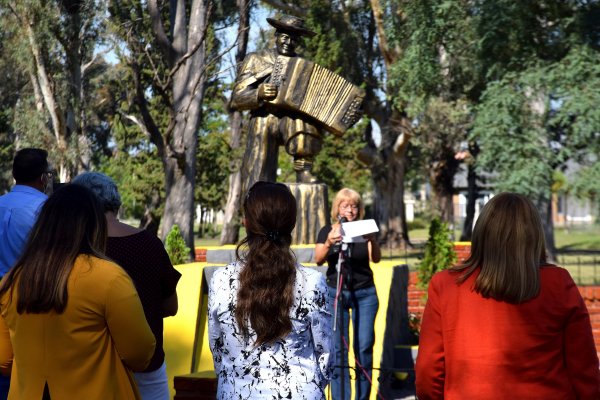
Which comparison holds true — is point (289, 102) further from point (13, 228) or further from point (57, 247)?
point (57, 247)

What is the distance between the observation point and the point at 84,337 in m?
3.52

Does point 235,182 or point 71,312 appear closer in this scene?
point 71,312

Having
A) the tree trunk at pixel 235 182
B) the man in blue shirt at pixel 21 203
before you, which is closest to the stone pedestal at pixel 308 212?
the man in blue shirt at pixel 21 203

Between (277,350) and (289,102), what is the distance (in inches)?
245

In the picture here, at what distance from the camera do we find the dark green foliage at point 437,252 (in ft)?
46.0

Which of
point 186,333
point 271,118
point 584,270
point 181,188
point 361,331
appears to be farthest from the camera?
point 584,270

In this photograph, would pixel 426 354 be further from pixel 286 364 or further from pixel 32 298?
pixel 32 298

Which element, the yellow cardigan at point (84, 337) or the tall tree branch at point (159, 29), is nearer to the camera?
the yellow cardigan at point (84, 337)

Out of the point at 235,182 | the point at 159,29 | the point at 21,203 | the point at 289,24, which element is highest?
the point at 159,29

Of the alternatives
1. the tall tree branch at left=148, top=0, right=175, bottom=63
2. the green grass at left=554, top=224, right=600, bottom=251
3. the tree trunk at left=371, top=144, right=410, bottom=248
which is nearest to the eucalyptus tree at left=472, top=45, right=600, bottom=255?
the tall tree branch at left=148, top=0, right=175, bottom=63

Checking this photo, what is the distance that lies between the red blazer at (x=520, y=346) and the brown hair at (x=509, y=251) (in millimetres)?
48

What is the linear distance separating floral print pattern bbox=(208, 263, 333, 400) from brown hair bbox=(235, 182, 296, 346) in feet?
0.13

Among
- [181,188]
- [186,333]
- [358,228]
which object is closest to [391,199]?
[181,188]

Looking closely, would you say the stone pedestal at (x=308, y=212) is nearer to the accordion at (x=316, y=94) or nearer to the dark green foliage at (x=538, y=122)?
the accordion at (x=316, y=94)
